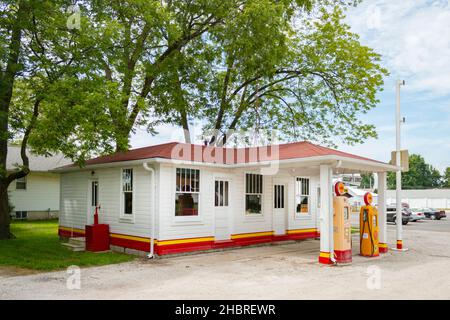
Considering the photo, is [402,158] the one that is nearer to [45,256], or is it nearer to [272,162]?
[272,162]

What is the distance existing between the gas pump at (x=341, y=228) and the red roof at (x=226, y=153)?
4.11ft

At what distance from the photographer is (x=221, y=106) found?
20.6m

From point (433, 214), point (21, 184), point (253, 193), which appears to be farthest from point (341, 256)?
point (433, 214)

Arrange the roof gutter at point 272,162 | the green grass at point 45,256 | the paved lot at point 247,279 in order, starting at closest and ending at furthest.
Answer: the paved lot at point 247,279 < the green grass at point 45,256 < the roof gutter at point 272,162

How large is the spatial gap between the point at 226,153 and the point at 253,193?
174 cm

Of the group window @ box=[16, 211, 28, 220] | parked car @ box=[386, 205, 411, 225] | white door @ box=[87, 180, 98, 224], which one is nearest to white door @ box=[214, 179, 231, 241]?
white door @ box=[87, 180, 98, 224]

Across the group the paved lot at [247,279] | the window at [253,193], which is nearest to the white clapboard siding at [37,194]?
the window at [253,193]

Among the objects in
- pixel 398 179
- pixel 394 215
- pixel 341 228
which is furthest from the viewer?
pixel 394 215

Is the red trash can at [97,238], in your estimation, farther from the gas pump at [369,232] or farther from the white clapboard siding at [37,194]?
the white clapboard siding at [37,194]

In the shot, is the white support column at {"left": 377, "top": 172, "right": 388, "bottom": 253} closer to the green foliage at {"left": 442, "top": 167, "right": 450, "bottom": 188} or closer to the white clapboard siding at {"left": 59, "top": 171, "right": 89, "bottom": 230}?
the white clapboard siding at {"left": 59, "top": 171, "right": 89, "bottom": 230}

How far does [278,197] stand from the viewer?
1559 centimetres

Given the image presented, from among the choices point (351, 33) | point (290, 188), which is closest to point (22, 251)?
point (290, 188)

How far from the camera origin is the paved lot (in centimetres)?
755

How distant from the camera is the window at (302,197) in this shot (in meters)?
16.3
